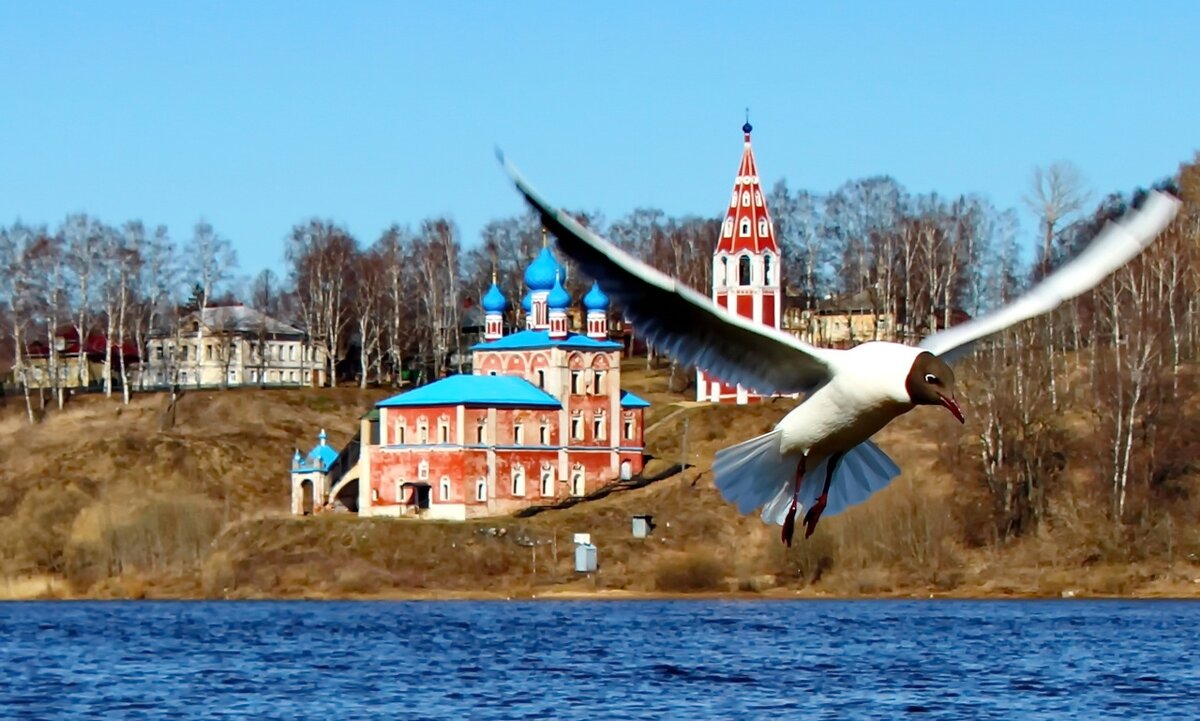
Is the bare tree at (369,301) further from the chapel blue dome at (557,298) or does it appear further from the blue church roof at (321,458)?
the blue church roof at (321,458)

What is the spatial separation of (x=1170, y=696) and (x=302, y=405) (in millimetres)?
54646

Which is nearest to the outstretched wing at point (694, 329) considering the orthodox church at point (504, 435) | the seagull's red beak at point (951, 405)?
the seagull's red beak at point (951, 405)

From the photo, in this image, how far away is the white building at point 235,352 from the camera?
96.6m

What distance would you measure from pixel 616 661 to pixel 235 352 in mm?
56325

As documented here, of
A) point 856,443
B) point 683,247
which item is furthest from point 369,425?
point 856,443

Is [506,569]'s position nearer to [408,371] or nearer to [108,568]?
[108,568]

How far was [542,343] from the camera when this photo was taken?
7744 centimetres

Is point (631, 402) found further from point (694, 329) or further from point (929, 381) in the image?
point (929, 381)

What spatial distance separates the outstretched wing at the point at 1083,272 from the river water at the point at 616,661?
1839cm

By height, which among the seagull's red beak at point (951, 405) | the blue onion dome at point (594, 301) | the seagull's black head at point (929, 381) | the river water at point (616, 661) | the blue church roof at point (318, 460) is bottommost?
the river water at point (616, 661)

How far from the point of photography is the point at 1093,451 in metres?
64.1

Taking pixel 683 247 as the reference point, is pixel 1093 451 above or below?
below

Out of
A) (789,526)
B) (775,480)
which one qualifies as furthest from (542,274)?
(789,526)

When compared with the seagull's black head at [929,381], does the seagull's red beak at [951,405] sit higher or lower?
lower
